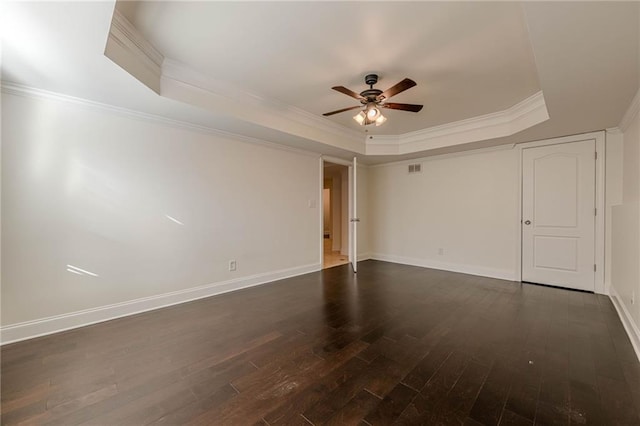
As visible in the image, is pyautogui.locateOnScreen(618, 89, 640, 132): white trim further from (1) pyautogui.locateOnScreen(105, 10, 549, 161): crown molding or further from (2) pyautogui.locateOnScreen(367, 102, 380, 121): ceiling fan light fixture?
(2) pyautogui.locateOnScreen(367, 102, 380, 121): ceiling fan light fixture

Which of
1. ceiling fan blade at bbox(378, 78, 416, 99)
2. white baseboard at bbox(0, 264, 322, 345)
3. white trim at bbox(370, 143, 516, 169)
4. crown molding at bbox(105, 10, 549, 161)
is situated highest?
crown molding at bbox(105, 10, 549, 161)

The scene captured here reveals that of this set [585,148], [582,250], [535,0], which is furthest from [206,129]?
[582,250]

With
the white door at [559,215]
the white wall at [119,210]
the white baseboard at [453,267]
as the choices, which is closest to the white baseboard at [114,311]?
the white wall at [119,210]

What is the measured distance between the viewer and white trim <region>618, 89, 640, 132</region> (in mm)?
2520

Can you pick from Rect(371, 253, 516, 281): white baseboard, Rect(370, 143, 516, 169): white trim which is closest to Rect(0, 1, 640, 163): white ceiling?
Rect(370, 143, 516, 169): white trim

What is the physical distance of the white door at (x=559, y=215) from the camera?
3684 millimetres

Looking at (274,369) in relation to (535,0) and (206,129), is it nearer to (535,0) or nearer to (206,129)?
(535,0)

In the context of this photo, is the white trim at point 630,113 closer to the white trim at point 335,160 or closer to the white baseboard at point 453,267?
the white baseboard at point 453,267

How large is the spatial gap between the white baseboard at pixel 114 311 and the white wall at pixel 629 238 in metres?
4.10

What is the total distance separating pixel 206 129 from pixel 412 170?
13.1 feet

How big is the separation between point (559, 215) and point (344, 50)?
397 centimetres

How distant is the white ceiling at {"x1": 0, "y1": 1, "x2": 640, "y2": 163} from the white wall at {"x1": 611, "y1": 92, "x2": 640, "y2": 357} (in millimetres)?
383

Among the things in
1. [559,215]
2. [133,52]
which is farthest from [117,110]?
[559,215]

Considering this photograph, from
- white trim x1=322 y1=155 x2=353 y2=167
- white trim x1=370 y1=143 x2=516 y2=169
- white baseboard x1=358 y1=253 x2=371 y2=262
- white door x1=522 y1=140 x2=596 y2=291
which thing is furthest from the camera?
white baseboard x1=358 y1=253 x2=371 y2=262
